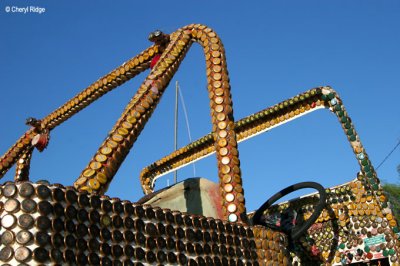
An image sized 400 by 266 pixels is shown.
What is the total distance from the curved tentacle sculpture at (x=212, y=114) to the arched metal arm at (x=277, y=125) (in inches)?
63.8

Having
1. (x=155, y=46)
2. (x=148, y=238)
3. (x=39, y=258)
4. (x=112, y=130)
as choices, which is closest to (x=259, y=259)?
(x=148, y=238)

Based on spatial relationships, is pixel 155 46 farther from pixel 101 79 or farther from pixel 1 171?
pixel 1 171

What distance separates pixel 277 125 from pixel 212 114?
2.01 meters

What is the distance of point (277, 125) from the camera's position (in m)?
4.36

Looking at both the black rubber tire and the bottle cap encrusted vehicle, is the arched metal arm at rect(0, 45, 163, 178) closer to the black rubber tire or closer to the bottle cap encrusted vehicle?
the bottle cap encrusted vehicle

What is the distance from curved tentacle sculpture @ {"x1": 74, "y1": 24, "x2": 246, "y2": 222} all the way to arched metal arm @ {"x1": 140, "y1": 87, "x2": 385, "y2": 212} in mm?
1621

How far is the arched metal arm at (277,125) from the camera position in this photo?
371cm

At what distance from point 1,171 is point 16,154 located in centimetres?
23

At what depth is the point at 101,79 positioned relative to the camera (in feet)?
10.5

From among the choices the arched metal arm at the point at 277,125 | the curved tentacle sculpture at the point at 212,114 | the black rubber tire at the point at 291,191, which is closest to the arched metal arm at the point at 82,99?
the curved tentacle sculpture at the point at 212,114

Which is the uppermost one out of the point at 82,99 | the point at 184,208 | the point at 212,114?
the point at 82,99

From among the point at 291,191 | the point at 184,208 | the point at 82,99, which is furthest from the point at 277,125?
the point at 82,99

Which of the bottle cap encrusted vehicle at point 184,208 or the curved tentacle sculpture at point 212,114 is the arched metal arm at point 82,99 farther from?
the curved tentacle sculpture at point 212,114

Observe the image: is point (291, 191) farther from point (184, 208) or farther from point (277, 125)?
point (277, 125)
